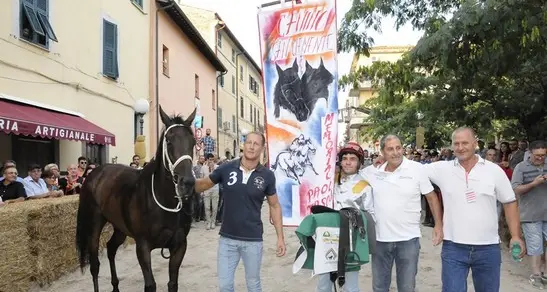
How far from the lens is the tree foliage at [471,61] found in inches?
273

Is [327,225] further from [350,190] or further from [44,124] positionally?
[44,124]

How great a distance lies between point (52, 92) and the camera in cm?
1141

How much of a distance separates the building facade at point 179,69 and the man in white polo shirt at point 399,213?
33.3 feet

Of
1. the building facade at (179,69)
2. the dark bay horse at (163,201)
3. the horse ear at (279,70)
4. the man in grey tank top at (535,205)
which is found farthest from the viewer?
the building facade at (179,69)

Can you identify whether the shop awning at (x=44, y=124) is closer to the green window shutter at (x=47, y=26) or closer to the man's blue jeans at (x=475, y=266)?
the green window shutter at (x=47, y=26)

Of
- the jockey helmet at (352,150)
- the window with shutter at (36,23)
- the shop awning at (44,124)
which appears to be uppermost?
the window with shutter at (36,23)

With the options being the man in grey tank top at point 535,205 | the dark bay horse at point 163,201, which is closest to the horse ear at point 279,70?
the dark bay horse at point 163,201

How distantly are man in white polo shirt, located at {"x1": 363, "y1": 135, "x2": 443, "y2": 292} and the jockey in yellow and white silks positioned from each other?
0.33 feet

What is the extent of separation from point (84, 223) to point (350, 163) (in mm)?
3899

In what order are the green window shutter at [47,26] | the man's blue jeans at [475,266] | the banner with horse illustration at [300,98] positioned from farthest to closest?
the green window shutter at [47,26] → the banner with horse illustration at [300,98] → the man's blue jeans at [475,266]

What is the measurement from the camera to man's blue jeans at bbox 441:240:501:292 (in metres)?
3.82

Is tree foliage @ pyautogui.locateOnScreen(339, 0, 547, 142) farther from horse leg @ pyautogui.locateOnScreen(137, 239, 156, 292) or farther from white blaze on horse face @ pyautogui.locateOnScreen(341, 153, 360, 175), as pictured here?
horse leg @ pyautogui.locateOnScreen(137, 239, 156, 292)

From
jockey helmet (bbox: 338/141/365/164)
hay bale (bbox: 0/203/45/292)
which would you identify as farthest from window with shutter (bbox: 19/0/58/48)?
jockey helmet (bbox: 338/141/365/164)

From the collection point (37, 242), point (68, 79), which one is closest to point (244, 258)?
point (37, 242)
